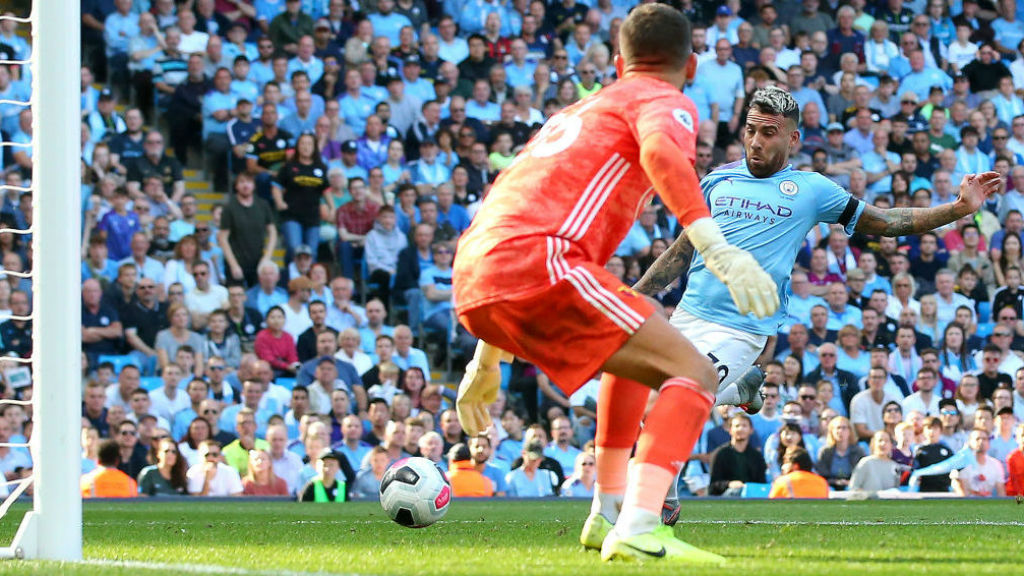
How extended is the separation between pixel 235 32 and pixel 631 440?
12777 millimetres

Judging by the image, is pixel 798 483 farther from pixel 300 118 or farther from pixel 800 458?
pixel 300 118

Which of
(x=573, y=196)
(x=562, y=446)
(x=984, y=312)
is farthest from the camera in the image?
(x=984, y=312)

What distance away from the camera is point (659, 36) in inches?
213

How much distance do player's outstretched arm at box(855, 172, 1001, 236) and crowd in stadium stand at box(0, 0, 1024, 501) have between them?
6.10m

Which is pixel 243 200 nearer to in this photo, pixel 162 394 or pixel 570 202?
pixel 162 394

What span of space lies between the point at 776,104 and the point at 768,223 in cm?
59

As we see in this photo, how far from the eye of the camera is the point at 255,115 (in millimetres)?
16984

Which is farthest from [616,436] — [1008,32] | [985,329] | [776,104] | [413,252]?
[1008,32]

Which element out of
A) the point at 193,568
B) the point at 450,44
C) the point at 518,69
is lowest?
the point at 193,568

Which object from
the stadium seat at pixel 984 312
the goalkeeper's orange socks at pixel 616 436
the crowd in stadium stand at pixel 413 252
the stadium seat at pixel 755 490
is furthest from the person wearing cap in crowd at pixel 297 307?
the goalkeeper's orange socks at pixel 616 436

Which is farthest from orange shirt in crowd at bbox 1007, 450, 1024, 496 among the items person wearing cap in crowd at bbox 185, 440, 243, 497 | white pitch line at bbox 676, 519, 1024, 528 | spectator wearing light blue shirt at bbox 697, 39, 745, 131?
person wearing cap in crowd at bbox 185, 440, 243, 497

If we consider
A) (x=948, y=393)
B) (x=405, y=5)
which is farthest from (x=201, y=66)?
(x=948, y=393)

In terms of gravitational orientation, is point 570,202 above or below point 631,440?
above

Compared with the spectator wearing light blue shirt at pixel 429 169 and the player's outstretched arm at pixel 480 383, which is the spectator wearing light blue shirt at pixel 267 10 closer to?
the spectator wearing light blue shirt at pixel 429 169
